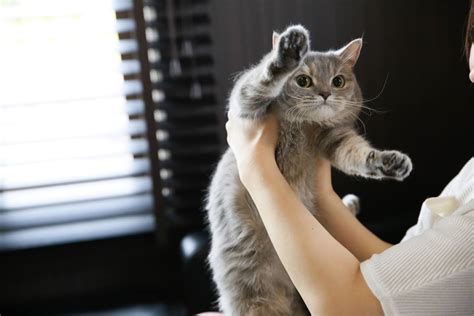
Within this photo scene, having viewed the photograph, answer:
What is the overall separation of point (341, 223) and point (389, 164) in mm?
330

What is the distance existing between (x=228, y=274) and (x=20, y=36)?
125 cm

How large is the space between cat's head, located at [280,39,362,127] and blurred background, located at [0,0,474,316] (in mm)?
738

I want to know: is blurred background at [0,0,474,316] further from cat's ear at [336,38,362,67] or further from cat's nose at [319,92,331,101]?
cat's nose at [319,92,331,101]

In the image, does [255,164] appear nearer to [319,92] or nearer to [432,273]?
[319,92]

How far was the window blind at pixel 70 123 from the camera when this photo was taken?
194cm

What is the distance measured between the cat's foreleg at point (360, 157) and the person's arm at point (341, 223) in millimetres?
60

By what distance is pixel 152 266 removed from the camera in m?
2.19

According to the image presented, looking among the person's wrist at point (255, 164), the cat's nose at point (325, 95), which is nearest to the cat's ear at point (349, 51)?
the cat's nose at point (325, 95)

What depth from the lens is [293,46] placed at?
971 mm

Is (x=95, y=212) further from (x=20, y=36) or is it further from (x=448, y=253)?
(x=448, y=253)

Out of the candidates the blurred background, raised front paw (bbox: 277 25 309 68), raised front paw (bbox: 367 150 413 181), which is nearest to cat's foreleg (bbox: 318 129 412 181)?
raised front paw (bbox: 367 150 413 181)

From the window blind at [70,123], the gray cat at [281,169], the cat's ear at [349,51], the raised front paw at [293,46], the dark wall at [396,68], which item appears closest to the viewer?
the raised front paw at [293,46]

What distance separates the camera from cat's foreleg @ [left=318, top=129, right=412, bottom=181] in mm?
1021

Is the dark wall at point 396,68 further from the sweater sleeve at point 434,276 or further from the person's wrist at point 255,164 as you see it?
the sweater sleeve at point 434,276
